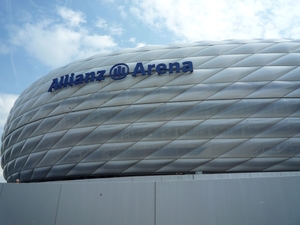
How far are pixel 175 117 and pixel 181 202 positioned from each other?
23.3 ft

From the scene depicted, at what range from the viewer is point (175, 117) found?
548 inches

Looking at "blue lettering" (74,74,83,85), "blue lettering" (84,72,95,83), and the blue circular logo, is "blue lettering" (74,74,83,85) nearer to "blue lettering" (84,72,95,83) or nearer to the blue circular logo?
"blue lettering" (84,72,95,83)

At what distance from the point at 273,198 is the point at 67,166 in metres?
11.3

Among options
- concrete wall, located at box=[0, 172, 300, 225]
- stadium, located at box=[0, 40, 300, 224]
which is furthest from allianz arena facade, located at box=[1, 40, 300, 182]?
concrete wall, located at box=[0, 172, 300, 225]

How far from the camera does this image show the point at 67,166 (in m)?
15.0

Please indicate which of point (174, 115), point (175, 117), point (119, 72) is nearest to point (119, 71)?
point (119, 72)

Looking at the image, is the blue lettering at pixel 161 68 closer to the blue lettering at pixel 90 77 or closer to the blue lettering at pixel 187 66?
the blue lettering at pixel 187 66

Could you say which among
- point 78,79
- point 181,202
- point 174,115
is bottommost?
point 181,202

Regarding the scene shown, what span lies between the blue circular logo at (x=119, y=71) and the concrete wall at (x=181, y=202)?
348 inches

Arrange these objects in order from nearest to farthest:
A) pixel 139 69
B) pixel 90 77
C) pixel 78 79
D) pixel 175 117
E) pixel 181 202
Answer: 1. pixel 181 202
2. pixel 175 117
3. pixel 139 69
4. pixel 90 77
5. pixel 78 79

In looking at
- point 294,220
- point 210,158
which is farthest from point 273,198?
point 210,158

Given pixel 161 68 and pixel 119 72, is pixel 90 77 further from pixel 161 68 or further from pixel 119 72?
pixel 161 68

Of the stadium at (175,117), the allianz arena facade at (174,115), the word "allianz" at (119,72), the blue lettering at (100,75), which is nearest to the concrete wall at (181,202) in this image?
the stadium at (175,117)

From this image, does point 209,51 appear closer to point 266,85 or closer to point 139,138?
point 266,85
